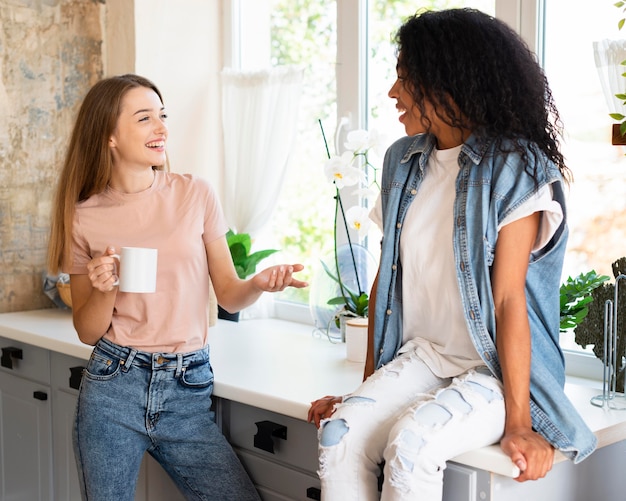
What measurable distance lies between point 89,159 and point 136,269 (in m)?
0.40

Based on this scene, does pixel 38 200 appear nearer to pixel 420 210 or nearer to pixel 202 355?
pixel 202 355

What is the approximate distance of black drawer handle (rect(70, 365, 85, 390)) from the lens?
2.40 metres

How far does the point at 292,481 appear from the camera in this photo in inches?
74.1

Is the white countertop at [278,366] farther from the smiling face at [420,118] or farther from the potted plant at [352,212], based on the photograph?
the smiling face at [420,118]

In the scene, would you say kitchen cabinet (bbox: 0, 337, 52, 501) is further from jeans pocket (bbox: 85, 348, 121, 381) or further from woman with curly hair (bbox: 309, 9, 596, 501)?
woman with curly hair (bbox: 309, 9, 596, 501)

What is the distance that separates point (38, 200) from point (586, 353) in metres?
1.93

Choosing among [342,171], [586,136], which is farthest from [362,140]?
[586,136]

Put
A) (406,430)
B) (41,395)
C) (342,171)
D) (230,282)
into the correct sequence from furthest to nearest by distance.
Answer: (41,395)
(342,171)
(230,282)
(406,430)

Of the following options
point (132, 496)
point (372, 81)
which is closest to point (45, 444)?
point (132, 496)

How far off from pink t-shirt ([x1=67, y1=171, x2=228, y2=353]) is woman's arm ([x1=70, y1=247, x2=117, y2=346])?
0.03 meters

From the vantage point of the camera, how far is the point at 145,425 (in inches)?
76.3

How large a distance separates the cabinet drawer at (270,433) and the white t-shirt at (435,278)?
1.03ft

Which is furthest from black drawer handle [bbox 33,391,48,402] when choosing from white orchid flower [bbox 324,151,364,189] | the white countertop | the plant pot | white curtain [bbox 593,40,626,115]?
white curtain [bbox 593,40,626,115]

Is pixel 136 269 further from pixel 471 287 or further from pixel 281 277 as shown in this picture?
pixel 471 287
